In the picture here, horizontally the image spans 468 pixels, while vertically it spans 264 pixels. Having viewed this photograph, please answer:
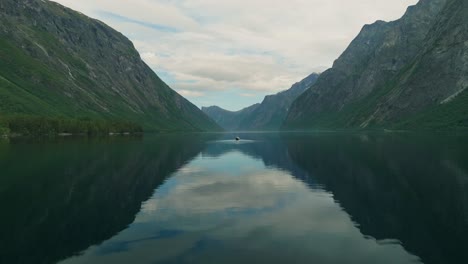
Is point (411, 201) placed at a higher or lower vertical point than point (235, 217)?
higher

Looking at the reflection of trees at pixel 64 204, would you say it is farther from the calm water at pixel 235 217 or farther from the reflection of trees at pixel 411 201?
the reflection of trees at pixel 411 201

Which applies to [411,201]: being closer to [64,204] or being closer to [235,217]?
[235,217]

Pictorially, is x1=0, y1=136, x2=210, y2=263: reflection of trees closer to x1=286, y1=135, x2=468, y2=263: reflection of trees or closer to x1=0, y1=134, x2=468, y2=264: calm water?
x1=0, y1=134, x2=468, y2=264: calm water

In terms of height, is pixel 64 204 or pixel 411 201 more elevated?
pixel 411 201

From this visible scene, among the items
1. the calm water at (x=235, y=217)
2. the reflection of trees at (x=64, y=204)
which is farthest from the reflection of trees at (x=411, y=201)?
the reflection of trees at (x=64, y=204)

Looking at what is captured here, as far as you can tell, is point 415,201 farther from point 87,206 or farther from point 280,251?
point 87,206

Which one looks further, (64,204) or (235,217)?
(64,204)

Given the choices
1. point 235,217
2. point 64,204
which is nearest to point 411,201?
point 235,217

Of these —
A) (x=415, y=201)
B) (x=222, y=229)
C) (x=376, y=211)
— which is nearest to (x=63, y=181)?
(x=222, y=229)
